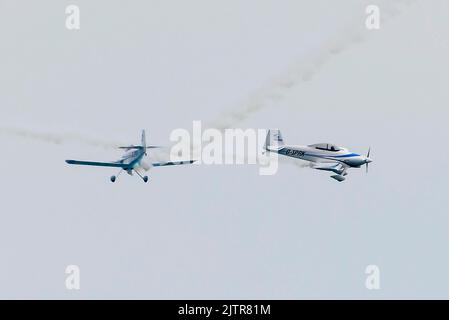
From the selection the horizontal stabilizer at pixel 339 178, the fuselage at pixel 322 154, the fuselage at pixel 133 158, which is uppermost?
the fuselage at pixel 322 154

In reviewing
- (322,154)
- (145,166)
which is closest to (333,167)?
(322,154)

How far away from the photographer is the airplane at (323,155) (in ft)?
353

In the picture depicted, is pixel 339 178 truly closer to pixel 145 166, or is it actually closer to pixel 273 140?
pixel 273 140

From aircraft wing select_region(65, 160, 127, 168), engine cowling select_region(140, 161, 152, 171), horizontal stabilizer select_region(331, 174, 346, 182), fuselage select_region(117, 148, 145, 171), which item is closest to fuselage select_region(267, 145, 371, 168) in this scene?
horizontal stabilizer select_region(331, 174, 346, 182)

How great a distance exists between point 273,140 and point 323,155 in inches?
170

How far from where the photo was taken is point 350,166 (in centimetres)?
10800

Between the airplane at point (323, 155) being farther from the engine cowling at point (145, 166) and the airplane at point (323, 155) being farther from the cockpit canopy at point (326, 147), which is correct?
the engine cowling at point (145, 166)

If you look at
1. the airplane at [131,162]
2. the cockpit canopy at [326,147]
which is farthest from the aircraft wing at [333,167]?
the airplane at [131,162]

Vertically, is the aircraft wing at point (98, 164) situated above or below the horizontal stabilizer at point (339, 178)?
above

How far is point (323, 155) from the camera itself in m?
110

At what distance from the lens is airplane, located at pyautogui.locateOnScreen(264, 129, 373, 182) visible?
108m

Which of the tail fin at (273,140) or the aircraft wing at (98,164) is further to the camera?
the tail fin at (273,140)

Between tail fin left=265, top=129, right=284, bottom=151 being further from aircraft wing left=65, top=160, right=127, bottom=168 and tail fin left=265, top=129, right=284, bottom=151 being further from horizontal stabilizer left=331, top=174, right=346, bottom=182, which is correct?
aircraft wing left=65, top=160, right=127, bottom=168
